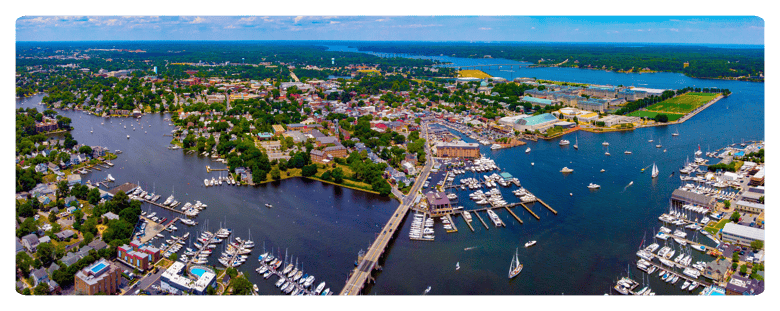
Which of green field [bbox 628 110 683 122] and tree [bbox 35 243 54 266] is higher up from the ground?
green field [bbox 628 110 683 122]

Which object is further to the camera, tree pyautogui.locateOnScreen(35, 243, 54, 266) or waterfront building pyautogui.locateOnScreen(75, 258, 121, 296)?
tree pyautogui.locateOnScreen(35, 243, 54, 266)

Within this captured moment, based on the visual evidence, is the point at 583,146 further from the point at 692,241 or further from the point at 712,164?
the point at 692,241

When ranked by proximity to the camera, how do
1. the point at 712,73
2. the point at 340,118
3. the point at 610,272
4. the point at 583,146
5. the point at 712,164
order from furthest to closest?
the point at 712,73 < the point at 340,118 < the point at 583,146 < the point at 712,164 < the point at 610,272

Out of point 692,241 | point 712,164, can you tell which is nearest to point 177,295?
point 692,241

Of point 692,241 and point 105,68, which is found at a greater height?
point 105,68

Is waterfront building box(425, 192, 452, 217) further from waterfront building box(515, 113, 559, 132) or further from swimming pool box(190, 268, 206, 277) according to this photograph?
waterfront building box(515, 113, 559, 132)

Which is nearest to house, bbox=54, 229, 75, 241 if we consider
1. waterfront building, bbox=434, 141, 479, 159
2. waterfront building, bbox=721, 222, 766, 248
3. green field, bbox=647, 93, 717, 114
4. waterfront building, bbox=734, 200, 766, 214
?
waterfront building, bbox=434, 141, 479, 159

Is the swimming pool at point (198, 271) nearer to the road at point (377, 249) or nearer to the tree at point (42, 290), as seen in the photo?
the tree at point (42, 290)
